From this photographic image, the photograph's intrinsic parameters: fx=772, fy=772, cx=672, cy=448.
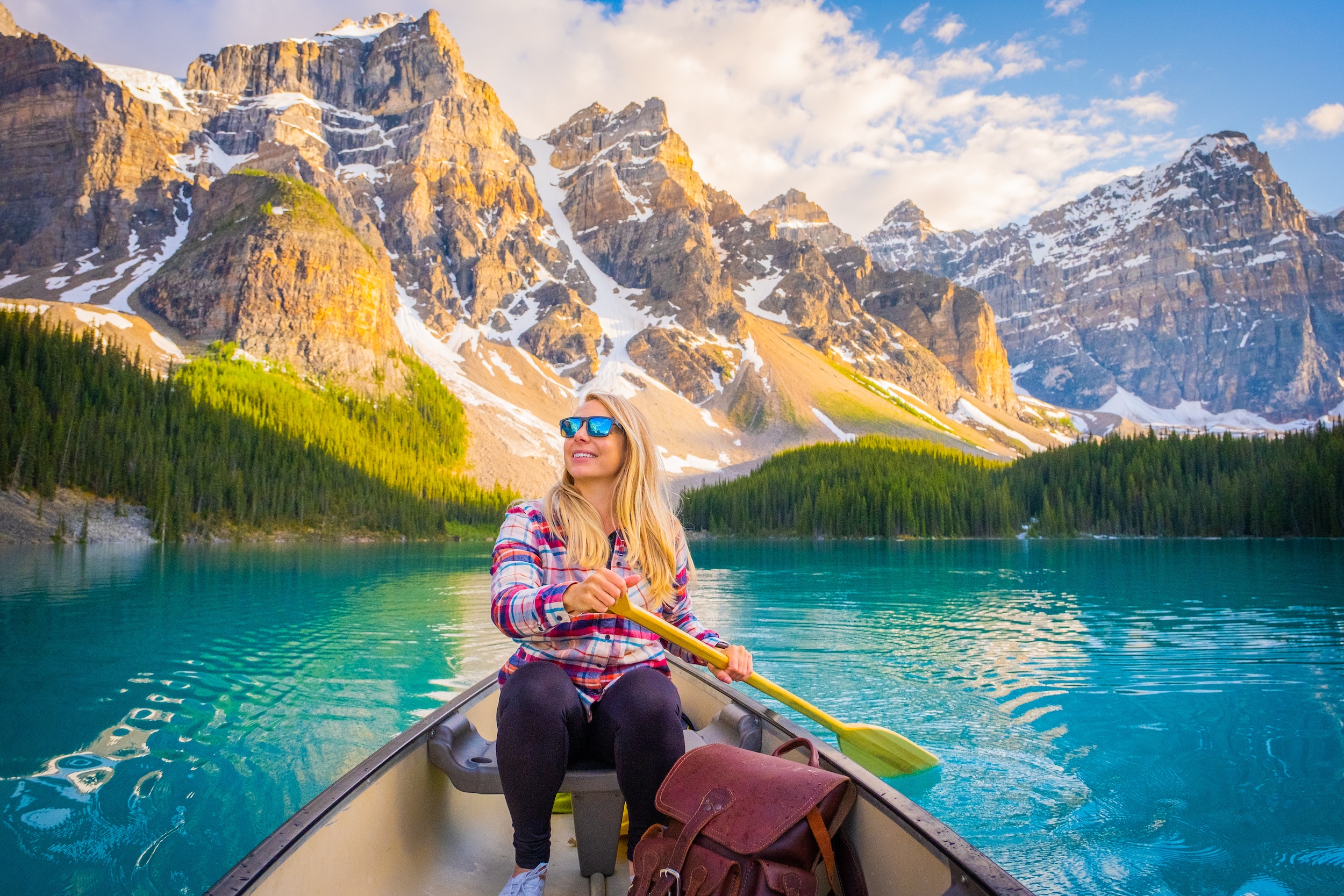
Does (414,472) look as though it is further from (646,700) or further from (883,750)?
(646,700)

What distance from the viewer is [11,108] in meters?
142

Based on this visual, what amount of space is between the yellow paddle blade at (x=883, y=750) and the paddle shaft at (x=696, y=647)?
25 cm

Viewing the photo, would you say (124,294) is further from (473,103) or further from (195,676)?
(195,676)

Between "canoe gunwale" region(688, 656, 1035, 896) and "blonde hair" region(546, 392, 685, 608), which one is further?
"blonde hair" region(546, 392, 685, 608)

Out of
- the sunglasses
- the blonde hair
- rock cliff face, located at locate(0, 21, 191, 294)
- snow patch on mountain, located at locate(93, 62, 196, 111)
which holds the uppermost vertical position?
snow patch on mountain, located at locate(93, 62, 196, 111)

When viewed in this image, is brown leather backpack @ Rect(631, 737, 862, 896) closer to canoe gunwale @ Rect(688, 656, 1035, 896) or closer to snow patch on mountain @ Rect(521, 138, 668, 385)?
canoe gunwale @ Rect(688, 656, 1035, 896)

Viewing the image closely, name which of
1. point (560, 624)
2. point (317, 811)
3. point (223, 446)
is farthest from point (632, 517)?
point (223, 446)

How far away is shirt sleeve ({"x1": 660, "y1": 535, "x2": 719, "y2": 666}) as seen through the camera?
3752mm

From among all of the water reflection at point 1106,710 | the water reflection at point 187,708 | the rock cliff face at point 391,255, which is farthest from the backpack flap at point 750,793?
the rock cliff face at point 391,255

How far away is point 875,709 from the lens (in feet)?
30.6

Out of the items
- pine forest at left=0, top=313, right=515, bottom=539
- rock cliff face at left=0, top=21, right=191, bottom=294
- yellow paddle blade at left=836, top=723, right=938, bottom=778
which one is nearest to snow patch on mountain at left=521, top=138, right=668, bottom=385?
pine forest at left=0, top=313, right=515, bottom=539

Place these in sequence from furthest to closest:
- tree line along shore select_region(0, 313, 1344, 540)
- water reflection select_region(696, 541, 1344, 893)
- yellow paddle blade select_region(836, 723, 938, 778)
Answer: tree line along shore select_region(0, 313, 1344, 540) < water reflection select_region(696, 541, 1344, 893) < yellow paddle blade select_region(836, 723, 938, 778)

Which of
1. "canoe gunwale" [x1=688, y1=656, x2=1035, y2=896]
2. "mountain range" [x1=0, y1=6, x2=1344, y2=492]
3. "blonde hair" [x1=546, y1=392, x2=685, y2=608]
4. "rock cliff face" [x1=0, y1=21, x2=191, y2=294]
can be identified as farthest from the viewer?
"rock cliff face" [x1=0, y1=21, x2=191, y2=294]

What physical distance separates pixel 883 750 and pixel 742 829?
2.22 meters
